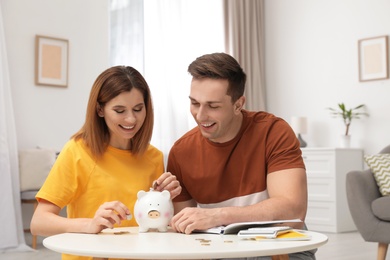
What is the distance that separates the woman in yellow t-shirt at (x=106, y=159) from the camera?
1968mm

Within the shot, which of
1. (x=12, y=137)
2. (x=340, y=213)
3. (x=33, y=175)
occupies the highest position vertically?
(x=12, y=137)

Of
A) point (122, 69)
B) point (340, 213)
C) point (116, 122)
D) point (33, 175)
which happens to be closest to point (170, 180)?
point (116, 122)

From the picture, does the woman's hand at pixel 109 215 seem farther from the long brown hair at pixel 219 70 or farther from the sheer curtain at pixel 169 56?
the sheer curtain at pixel 169 56

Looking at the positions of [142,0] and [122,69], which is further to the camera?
[142,0]

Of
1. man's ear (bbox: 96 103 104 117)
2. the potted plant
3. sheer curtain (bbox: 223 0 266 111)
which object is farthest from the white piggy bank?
sheer curtain (bbox: 223 0 266 111)

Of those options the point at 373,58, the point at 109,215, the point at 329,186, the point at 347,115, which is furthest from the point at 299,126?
the point at 109,215

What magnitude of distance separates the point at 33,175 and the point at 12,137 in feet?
1.27

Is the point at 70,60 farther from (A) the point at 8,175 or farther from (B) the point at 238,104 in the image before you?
(B) the point at 238,104

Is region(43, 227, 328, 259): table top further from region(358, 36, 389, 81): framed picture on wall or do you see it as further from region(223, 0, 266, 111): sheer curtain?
region(223, 0, 266, 111): sheer curtain

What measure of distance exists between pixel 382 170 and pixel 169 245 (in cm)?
319

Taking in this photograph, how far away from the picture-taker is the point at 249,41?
7422 millimetres

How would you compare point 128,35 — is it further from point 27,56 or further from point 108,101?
point 108,101

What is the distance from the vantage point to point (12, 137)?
207 inches

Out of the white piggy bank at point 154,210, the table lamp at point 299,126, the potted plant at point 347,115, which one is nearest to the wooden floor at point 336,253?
the potted plant at point 347,115
